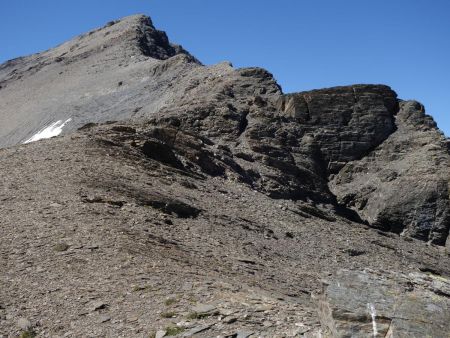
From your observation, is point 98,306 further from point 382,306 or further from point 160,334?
point 382,306

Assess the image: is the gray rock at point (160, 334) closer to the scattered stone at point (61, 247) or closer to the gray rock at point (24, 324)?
the gray rock at point (24, 324)

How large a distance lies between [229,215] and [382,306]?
16949 mm

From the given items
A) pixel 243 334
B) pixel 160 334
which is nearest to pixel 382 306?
pixel 243 334

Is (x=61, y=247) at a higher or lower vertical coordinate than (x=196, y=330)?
higher

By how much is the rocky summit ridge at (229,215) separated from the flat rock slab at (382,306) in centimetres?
3

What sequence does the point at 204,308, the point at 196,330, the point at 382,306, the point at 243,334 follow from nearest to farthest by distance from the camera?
the point at 382,306 < the point at 243,334 < the point at 196,330 < the point at 204,308

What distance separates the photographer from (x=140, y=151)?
32.5 m

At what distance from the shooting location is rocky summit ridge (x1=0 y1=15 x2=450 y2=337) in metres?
13.0

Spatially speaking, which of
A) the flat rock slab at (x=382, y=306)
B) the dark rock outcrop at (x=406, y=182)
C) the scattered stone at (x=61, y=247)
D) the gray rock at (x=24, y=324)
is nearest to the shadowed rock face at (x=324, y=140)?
the dark rock outcrop at (x=406, y=182)

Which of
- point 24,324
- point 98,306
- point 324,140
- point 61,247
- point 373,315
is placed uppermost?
point 324,140

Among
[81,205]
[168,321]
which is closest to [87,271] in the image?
[168,321]

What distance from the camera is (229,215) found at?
27.7 m

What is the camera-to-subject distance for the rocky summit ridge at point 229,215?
42.6 ft

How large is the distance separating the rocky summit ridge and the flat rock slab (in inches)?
1.4
